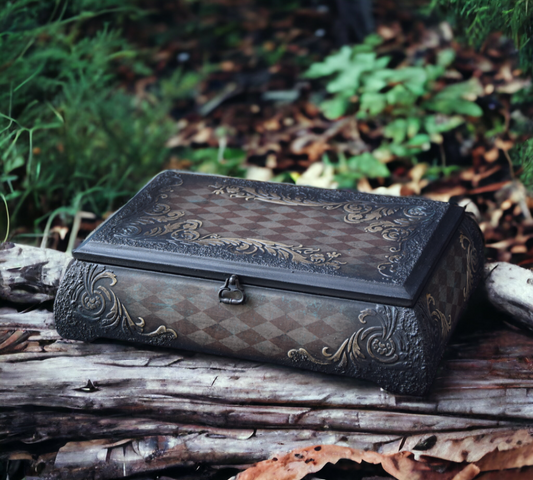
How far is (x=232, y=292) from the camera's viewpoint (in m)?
1.76

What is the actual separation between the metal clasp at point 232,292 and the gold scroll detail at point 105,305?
0.22 m

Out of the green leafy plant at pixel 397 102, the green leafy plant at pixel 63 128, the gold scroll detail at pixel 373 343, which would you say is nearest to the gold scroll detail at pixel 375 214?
the gold scroll detail at pixel 373 343

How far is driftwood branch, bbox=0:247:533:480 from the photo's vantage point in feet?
5.73

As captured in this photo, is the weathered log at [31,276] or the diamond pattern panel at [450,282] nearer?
the diamond pattern panel at [450,282]

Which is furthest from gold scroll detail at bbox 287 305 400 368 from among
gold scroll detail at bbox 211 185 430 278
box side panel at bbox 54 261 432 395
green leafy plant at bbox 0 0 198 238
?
green leafy plant at bbox 0 0 198 238

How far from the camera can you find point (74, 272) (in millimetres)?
1922

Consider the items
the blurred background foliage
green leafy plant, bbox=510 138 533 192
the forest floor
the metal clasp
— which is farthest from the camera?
the forest floor

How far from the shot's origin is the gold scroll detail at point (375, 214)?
5.87ft

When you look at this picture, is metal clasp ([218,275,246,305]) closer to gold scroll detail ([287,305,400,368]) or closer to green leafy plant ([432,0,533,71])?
gold scroll detail ([287,305,400,368])

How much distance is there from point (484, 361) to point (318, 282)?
61 cm

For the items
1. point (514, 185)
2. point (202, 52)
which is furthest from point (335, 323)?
point (202, 52)

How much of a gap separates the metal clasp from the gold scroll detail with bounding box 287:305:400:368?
0.26 metres

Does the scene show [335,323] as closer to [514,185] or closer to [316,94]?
[514,185]

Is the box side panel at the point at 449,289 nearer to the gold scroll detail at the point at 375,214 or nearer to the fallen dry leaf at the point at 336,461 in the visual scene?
the gold scroll detail at the point at 375,214
